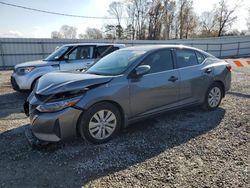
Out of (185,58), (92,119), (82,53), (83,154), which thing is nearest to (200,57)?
(185,58)

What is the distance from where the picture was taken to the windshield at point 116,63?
405cm

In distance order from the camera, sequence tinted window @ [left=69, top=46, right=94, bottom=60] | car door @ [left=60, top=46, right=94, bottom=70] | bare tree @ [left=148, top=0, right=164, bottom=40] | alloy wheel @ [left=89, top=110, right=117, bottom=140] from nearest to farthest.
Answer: alloy wheel @ [left=89, top=110, right=117, bottom=140]
car door @ [left=60, top=46, right=94, bottom=70]
tinted window @ [left=69, top=46, right=94, bottom=60]
bare tree @ [left=148, top=0, right=164, bottom=40]

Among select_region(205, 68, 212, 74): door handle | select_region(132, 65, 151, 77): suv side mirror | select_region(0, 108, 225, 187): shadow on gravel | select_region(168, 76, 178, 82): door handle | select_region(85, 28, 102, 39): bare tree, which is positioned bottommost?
select_region(0, 108, 225, 187): shadow on gravel

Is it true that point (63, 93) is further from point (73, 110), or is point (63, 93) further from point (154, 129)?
point (154, 129)

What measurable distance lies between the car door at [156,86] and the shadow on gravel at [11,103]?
3.33m

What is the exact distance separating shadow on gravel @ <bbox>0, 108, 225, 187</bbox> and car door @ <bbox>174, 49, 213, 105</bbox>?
0.60 m

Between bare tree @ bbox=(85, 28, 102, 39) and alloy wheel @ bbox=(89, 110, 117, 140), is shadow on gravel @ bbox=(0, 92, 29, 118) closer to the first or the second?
alloy wheel @ bbox=(89, 110, 117, 140)

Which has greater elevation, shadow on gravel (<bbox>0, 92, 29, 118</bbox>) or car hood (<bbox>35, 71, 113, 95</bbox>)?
car hood (<bbox>35, 71, 113, 95</bbox>)

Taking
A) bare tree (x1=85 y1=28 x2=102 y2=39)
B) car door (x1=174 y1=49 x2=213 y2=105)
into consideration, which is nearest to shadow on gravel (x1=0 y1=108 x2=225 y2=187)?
car door (x1=174 y1=49 x2=213 y2=105)

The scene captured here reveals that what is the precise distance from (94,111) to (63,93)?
22.0 inches

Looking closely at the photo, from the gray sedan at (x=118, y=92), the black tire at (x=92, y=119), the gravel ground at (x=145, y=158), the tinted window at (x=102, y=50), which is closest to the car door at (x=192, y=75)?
the gray sedan at (x=118, y=92)

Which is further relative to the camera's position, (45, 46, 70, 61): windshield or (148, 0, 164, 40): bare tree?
→ (148, 0, 164, 40): bare tree

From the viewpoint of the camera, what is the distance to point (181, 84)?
4555mm

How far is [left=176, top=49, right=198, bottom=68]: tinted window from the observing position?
4680 mm
